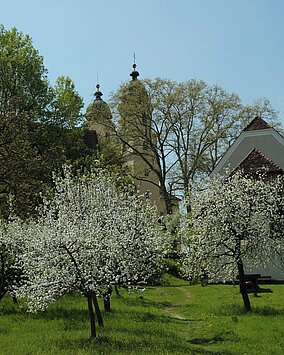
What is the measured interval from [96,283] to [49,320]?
3.77 meters

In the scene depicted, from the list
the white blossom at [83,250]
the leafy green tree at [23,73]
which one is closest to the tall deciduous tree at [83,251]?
the white blossom at [83,250]

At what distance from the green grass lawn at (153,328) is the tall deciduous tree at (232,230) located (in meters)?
1.68

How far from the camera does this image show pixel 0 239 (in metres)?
18.7

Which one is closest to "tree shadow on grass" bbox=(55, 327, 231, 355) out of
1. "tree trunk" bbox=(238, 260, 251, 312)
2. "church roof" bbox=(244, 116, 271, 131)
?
"tree trunk" bbox=(238, 260, 251, 312)

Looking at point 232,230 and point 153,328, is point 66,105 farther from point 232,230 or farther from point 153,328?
point 153,328

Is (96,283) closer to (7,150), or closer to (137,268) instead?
(137,268)

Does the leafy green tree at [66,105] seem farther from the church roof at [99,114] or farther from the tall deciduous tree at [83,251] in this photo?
the tall deciduous tree at [83,251]

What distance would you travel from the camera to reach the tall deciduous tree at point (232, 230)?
19.1 meters

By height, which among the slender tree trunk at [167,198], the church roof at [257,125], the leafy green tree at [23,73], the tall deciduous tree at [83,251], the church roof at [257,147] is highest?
the leafy green tree at [23,73]

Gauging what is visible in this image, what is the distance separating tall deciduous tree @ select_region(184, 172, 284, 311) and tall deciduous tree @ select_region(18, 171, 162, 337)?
3268 millimetres

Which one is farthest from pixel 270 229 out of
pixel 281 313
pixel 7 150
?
pixel 7 150

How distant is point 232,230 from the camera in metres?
19.0

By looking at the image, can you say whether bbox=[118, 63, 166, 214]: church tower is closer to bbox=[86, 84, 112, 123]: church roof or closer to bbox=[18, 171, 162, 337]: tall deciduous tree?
bbox=[86, 84, 112, 123]: church roof

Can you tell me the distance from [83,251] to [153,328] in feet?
12.3
